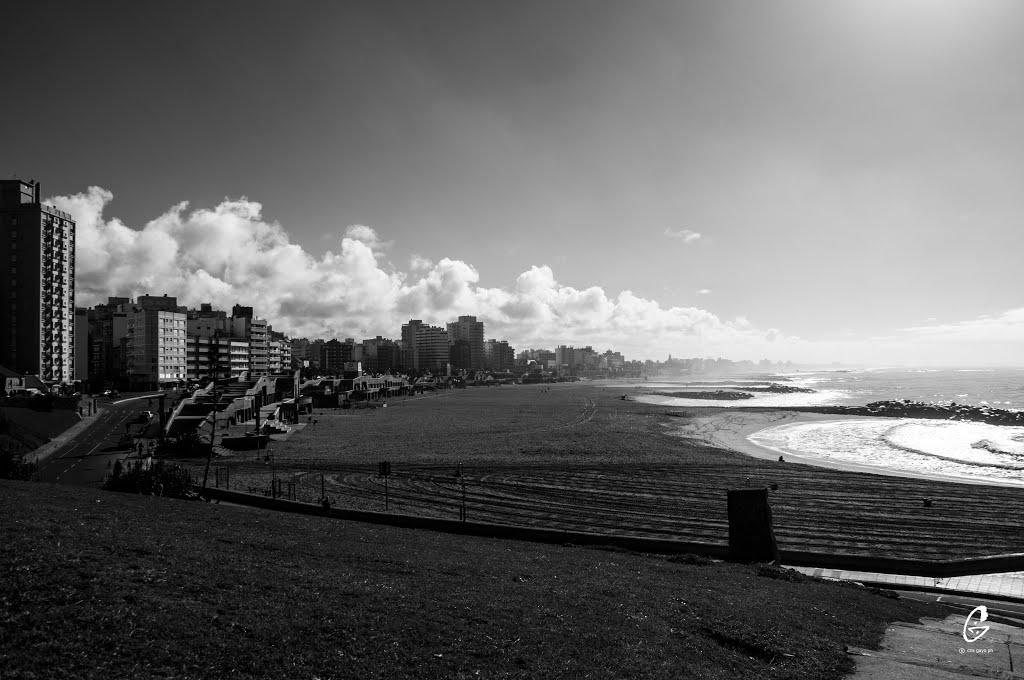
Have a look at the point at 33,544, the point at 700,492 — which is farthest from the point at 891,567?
the point at 33,544

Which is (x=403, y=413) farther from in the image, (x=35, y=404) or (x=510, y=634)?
(x=510, y=634)

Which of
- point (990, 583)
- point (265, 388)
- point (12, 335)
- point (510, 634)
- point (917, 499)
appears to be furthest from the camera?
point (12, 335)

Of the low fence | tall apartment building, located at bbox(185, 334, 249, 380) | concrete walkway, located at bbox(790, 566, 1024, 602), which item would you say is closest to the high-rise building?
tall apartment building, located at bbox(185, 334, 249, 380)

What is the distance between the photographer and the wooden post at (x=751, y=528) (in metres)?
20.0

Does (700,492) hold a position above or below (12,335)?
below

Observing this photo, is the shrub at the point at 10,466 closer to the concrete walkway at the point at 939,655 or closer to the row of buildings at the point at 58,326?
the concrete walkway at the point at 939,655

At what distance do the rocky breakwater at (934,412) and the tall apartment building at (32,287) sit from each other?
441 ft

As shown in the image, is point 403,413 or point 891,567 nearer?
point 891,567

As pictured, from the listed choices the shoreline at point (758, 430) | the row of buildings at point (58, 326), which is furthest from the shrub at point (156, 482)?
the row of buildings at point (58, 326)

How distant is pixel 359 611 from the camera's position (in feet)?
32.1

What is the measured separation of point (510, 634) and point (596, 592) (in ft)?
12.9

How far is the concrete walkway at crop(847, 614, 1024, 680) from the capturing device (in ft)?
33.4

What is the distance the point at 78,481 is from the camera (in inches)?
1399

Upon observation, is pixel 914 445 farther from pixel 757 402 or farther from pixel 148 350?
pixel 148 350
